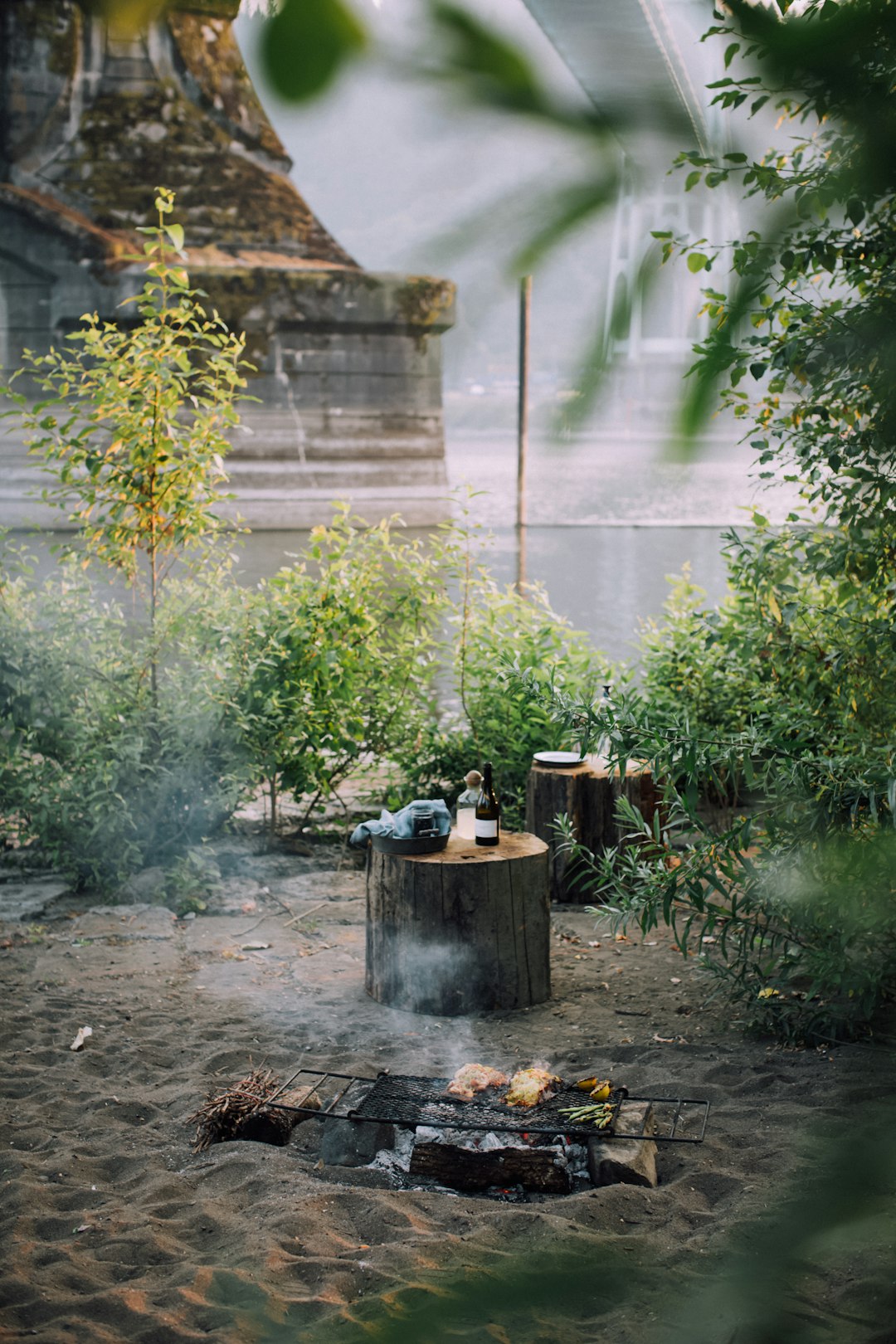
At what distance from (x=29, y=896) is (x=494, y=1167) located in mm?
2871

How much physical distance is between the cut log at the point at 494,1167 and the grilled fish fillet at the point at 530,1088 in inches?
7.5

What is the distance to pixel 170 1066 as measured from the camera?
3.57 m

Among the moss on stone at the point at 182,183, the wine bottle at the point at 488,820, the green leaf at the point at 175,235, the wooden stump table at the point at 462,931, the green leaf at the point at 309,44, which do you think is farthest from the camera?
the moss on stone at the point at 182,183

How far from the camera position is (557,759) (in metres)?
5.13

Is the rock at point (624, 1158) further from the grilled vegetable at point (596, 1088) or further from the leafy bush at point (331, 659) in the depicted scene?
the leafy bush at point (331, 659)

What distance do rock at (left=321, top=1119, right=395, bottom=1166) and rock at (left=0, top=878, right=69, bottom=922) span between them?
2274mm

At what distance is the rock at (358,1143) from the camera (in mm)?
3027

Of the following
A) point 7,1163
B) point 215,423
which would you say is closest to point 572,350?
point 7,1163

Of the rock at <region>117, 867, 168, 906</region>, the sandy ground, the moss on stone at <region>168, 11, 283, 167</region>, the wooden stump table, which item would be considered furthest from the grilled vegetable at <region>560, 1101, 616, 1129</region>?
the rock at <region>117, 867, 168, 906</region>

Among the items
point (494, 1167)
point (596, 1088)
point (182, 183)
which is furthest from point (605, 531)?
point (494, 1167)

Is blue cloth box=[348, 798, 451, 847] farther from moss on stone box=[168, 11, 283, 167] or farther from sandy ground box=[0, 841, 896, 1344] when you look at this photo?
moss on stone box=[168, 11, 283, 167]

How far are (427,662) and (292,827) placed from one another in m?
1.10

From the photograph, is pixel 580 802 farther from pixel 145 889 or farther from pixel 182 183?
pixel 182 183

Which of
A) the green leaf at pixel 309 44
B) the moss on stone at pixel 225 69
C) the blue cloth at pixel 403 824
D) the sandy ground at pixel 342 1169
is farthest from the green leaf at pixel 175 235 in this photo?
the green leaf at pixel 309 44
